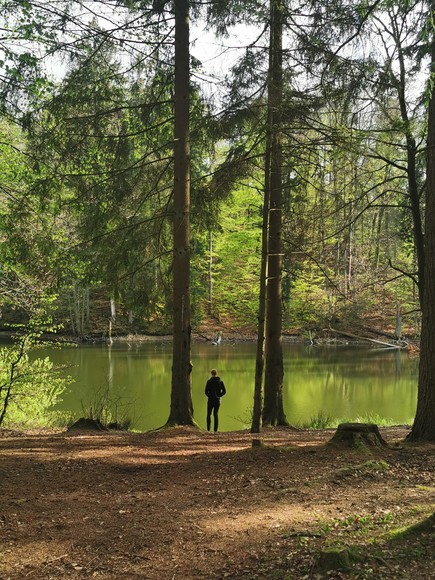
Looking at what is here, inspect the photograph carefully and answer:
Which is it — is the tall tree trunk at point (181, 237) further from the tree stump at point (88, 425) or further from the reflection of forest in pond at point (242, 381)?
the reflection of forest in pond at point (242, 381)

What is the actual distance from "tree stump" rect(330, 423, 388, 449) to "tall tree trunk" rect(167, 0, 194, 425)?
10.7 ft

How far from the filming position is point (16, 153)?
825cm

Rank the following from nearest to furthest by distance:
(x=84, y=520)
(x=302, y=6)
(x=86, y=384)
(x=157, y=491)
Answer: (x=84, y=520)
(x=157, y=491)
(x=302, y=6)
(x=86, y=384)

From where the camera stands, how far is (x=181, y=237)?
8.20 metres

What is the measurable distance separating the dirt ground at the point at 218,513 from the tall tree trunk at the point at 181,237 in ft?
7.22

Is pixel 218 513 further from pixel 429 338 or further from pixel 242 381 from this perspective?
pixel 242 381

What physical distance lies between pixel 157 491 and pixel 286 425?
5.42m

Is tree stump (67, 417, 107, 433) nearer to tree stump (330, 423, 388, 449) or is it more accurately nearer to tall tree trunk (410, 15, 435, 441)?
tree stump (330, 423, 388, 449)

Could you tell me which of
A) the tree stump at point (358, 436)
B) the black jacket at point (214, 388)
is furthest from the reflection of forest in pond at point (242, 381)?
the tree stump at point (358, 436)

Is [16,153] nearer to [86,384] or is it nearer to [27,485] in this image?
[27,485]

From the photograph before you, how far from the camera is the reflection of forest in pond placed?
13.2 m

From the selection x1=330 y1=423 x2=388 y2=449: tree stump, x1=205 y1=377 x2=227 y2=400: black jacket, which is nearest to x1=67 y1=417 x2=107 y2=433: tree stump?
x1=205 y1=377 x2=227 y2=400: black jacket

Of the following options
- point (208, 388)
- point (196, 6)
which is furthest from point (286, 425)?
point (196, 6)

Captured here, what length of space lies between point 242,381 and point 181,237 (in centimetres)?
1069
